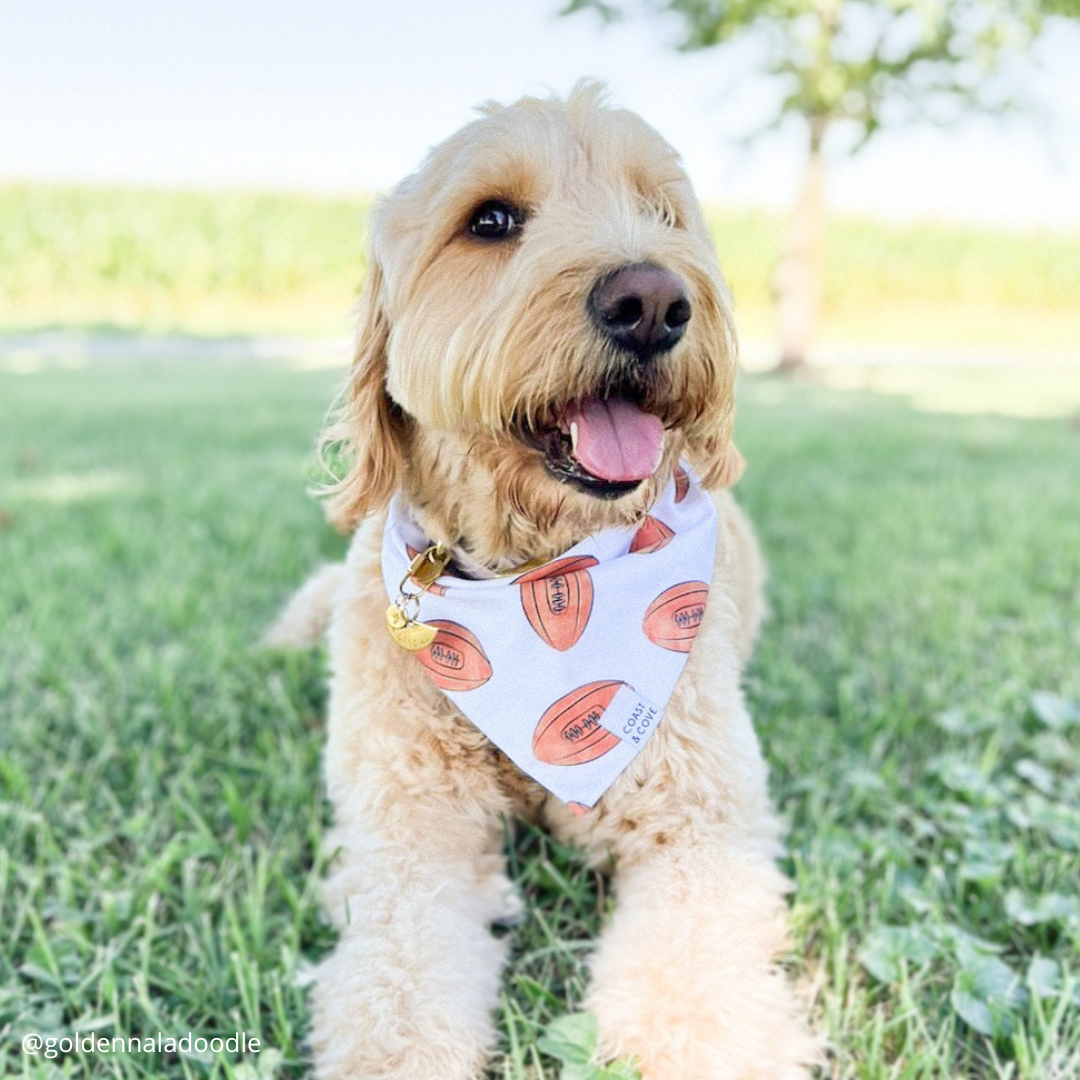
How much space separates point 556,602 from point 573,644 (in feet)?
0.35

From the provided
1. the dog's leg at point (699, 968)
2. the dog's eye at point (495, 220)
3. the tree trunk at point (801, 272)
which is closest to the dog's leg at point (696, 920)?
the dog's leg at point (699, 968)

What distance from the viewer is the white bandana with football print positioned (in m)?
2.02

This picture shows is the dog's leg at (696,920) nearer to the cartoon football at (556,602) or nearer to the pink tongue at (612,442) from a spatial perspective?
the cartoon football at (556,602)

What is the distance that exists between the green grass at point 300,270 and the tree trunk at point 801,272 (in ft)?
29.9

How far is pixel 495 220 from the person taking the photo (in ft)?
6.73

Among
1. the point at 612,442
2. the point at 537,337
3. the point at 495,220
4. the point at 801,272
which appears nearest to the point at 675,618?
the point at 612,442

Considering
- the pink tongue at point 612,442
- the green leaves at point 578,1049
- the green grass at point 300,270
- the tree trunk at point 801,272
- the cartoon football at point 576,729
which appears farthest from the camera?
the green grass at point 300,270

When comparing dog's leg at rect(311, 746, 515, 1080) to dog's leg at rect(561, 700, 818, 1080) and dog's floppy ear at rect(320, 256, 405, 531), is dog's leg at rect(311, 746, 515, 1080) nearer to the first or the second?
dog's leg at rect(561, 700, 818, 1080)

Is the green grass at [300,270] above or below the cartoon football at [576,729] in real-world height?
below

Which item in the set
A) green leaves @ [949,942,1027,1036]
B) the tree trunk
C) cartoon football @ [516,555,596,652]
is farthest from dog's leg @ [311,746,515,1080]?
the tree trunk

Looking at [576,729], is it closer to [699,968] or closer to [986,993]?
[699,968]

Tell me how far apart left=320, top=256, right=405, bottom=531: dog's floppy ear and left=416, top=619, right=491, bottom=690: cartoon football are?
0.39 m

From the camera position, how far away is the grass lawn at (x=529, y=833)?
175cm

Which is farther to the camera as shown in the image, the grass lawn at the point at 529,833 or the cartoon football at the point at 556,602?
the cartoon football at the point at 556,602
